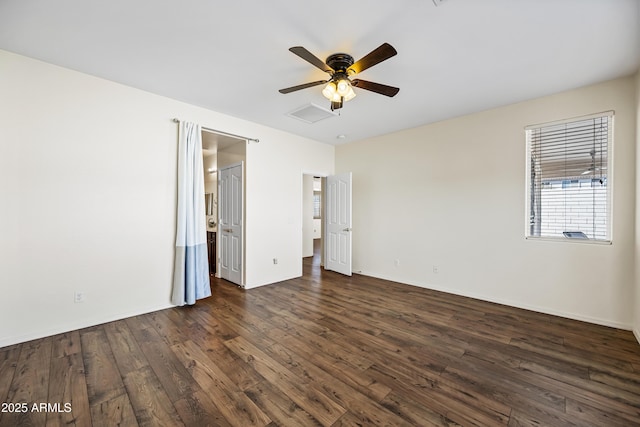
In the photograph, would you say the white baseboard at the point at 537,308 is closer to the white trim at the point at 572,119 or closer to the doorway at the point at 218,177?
the white trim at the point at 572,119

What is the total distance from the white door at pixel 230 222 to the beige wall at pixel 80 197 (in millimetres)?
1084

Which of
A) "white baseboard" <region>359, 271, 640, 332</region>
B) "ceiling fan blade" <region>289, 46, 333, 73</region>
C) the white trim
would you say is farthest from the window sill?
"ceiling fan blade" <region>289, 46, 333, 73</region>

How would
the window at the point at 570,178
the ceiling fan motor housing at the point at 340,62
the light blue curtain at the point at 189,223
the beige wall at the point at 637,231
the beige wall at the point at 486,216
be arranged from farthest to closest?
the light blue curtain at the point at 189,223
the window at the point at 570,178
the beige wall at the point at 486,216
the beige wall at the point at 637,231
the ceiling fan motor housing at the point at 340,62

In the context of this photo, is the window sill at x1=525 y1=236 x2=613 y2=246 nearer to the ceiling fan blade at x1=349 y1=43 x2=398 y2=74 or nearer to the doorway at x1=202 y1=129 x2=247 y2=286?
the ceiling fan blade at x1=349 y1=43 x2=398 y2=74

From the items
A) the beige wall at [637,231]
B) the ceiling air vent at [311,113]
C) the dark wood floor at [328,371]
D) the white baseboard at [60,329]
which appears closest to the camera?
the dark wood floor at [328,371]

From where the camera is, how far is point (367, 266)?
207 inches

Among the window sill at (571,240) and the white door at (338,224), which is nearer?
the window sill at (571,240)

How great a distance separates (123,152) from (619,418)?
4.94 meters

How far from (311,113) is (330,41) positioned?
1.54 meters

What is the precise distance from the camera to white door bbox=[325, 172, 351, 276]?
519cm

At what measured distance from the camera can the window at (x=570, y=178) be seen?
2.99 metres

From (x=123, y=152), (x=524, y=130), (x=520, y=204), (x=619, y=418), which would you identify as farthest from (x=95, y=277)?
(x=524, y=130)

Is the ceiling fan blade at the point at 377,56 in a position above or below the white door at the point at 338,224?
above

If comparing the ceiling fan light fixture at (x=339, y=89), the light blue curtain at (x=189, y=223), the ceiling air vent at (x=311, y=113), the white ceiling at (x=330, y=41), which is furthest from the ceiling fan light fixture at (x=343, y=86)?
the light blue curtain at (x=189, y=223)
